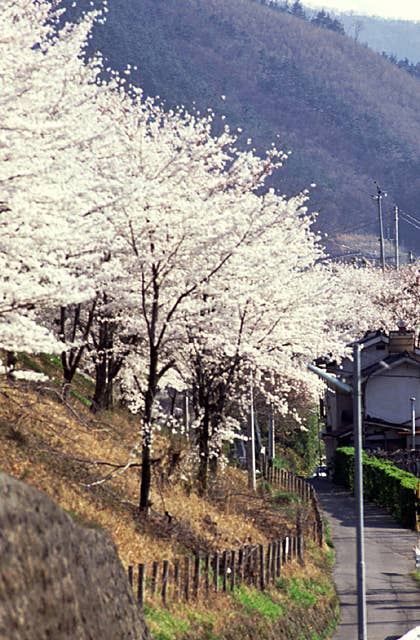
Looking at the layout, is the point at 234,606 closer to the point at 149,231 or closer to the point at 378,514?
the point at 149,231

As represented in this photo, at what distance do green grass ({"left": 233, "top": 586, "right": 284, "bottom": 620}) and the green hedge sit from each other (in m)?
19.4

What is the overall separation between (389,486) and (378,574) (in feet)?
45.9

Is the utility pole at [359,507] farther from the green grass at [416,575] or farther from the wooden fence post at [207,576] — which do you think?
the green grass at [416,575]

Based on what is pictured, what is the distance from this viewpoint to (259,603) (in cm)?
2247

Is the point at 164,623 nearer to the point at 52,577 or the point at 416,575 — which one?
the point at 52,577

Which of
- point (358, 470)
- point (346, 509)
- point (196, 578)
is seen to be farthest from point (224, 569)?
point (346, 509)

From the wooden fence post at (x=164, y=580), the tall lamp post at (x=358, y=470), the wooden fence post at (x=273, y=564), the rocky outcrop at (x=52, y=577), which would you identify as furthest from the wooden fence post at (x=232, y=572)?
the rocky outcrop at (x=52, y=577)

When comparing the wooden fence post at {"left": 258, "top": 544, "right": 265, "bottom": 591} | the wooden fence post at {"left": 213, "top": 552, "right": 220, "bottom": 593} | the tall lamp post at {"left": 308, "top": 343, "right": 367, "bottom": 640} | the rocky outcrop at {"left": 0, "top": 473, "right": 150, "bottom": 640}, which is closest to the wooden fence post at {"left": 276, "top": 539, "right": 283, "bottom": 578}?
the wooden fence post at {"left": 258, "top": 544, "right": 265, "bottom": 591}

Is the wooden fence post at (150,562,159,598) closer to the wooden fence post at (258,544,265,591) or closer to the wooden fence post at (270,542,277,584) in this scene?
the wooden fence post at (258,544,265,591)

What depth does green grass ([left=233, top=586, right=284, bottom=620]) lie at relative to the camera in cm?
2184

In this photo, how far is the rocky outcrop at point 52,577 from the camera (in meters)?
8.97

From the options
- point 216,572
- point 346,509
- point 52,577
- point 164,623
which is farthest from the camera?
point 346,509

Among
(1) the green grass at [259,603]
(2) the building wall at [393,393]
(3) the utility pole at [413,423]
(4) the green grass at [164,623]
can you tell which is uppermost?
(2) the building wall at [393,393]

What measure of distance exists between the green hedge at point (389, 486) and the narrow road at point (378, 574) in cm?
49
